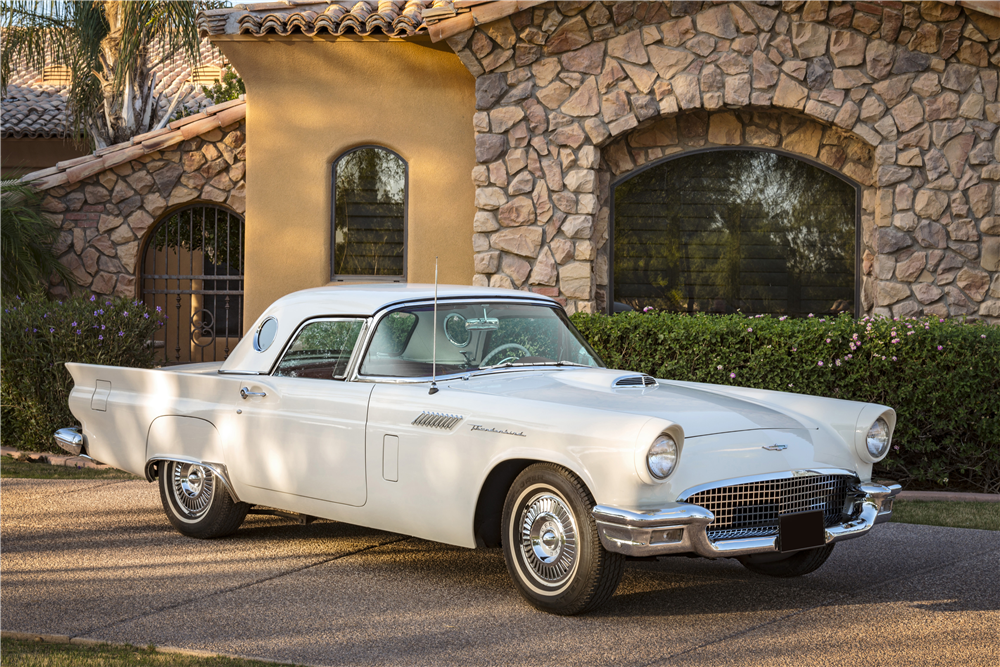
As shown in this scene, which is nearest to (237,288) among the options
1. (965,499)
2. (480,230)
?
(480,230)

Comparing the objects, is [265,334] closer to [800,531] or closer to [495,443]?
[495,443]

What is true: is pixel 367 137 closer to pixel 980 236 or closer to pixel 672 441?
pixel 980 236

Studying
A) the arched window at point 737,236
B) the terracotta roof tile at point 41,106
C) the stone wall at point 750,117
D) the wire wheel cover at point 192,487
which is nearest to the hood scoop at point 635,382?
the wire wheel cover at point 192,487

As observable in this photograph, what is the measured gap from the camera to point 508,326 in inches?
230

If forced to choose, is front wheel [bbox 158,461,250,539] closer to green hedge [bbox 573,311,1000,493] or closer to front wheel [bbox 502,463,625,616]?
front wheel [bbox 502,463,625,616]

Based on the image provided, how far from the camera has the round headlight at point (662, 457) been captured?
438 cm

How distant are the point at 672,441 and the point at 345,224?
330 inches

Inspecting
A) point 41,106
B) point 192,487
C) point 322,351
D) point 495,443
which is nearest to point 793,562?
point 495,443

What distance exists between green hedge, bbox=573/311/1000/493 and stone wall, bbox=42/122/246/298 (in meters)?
7.33

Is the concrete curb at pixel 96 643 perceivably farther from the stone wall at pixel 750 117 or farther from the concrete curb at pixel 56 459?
the stone wall at pixel 750 117

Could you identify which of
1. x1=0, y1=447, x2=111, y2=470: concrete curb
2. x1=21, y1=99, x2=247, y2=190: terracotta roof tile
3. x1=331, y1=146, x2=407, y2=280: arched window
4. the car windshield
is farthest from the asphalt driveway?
x1=21, y1=99, x2=247, y2=190: terracotta roof tile

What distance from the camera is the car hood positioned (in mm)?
4746

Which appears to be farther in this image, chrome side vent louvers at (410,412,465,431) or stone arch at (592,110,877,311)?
stone arch at (592,110,877,311)

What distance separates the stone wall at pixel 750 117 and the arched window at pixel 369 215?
56.8 inches
